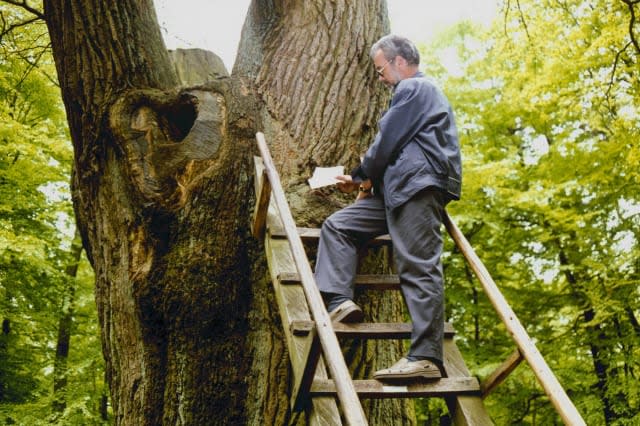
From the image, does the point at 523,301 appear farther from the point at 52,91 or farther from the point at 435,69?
the point at 52,91

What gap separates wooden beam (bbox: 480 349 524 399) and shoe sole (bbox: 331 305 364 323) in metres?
0.65

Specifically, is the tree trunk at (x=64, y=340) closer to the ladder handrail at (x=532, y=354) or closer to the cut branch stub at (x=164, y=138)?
the cut branch stub at (x=164, y=138)

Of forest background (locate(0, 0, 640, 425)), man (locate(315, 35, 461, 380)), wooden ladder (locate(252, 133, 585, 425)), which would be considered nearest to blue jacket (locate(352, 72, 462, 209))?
man (locate(315, 35, 461, 380))

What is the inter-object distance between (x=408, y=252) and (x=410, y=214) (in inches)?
7.7

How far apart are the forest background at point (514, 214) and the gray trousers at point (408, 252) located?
3.92 metres

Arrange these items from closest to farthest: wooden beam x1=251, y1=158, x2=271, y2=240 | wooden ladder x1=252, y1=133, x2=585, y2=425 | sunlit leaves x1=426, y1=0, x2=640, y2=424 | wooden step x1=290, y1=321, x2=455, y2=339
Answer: wooden ladder x1=252, y1=133, x2=585, y2=425, wooden step x1=290, y1=321, x2=455, y2=339, wooden beam x1=251, y1=158, x2=271, y2=240, sunlit leaves x1=426, y1=0, x2=640, y2=424

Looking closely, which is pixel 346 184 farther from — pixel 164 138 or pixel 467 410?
pixel 467 410

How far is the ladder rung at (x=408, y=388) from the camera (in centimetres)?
241

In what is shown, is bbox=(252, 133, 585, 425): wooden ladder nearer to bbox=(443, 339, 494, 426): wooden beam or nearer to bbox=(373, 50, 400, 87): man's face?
bbox=(443, 339, 494, 426): wooden beam

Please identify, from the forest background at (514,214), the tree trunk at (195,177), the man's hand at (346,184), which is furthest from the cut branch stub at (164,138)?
the forest background at (514,214)

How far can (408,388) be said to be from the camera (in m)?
2.49

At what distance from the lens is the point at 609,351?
298 inches


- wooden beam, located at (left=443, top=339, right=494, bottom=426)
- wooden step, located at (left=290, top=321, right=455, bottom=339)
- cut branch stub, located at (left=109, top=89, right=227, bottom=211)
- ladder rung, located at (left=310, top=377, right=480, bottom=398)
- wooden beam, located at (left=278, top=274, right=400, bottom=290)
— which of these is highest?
cut branch stub, located at (left=109, top=89, right=227, bottom=211)

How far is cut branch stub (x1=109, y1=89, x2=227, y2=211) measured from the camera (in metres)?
3.62
